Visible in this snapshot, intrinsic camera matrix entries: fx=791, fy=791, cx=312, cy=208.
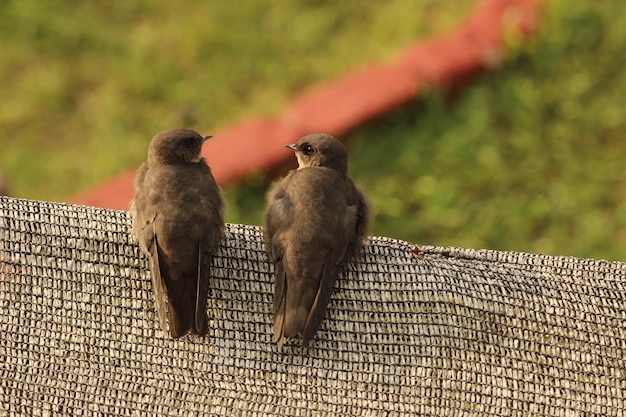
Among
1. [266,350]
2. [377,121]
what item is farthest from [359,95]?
[266,350]

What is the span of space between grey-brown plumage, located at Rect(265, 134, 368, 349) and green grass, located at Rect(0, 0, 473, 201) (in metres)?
2.76

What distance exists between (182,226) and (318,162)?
86 centimetres

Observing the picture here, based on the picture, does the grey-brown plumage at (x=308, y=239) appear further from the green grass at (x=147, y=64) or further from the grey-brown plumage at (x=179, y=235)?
the green grass at (x=147, y=64)

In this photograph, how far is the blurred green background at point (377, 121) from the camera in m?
5.20

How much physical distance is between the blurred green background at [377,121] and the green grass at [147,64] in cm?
1

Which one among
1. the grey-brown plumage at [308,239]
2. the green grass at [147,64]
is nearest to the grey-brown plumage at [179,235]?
the grey-brown plumage at [308,239]

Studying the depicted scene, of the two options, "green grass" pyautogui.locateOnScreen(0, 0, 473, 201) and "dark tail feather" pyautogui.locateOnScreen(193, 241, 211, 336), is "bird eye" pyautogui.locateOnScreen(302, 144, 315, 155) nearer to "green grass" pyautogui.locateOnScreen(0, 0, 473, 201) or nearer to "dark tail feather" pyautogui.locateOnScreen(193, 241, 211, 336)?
"dark tail feather" pyautogui.locateOnScreen(193, 241, 211, 336)

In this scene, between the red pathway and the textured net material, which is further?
the red pathway

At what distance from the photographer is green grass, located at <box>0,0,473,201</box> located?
5.68 m

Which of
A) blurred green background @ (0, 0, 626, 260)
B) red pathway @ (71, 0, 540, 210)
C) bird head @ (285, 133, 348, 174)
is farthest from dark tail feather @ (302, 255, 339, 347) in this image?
red pathway @ (71, 0, 540, 210)

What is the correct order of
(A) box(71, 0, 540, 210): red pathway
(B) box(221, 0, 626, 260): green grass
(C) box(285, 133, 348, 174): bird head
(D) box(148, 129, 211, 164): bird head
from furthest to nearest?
(A) box(71, 0, 540, 210): red pathway < (B) box(221, 0, 626, 260): green grass < (C) box(285, 133, 348, 174): bird head < (D) box(148, 129, 211, 164): bird head

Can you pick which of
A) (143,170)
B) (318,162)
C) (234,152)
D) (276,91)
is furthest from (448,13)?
(143,170)

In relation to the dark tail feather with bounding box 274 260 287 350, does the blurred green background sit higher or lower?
higher

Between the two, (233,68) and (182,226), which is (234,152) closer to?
(233,68)
